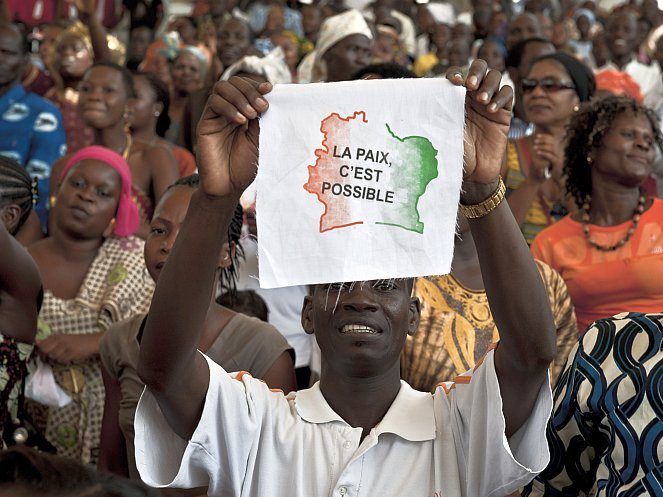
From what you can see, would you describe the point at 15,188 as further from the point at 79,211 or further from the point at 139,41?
the point at 139,41

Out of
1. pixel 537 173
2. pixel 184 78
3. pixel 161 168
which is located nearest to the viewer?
pixel 537 173

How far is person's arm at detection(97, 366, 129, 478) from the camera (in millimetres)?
3090

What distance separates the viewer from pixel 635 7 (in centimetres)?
1154

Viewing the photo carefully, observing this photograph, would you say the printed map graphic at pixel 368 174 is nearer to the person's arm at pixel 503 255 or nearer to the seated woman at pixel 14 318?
the person's arm at pixel 503 255

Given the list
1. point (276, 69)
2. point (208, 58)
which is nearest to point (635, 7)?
point (208, 58)

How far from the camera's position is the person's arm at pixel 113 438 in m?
3.09

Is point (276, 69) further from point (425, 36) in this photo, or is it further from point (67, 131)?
point (425, 36)

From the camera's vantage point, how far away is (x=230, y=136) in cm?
199

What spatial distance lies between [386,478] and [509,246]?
1.82 feet

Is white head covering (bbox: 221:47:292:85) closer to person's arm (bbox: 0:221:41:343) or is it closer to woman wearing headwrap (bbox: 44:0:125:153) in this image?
woman wearing headwrap (bbox: 44:0:125:153)

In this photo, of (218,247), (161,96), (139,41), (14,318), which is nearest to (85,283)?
(14,318)

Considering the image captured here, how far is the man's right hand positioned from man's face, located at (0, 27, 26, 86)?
408cm

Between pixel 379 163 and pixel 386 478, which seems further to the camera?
pixel 386 478

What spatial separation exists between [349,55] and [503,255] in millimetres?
3848
